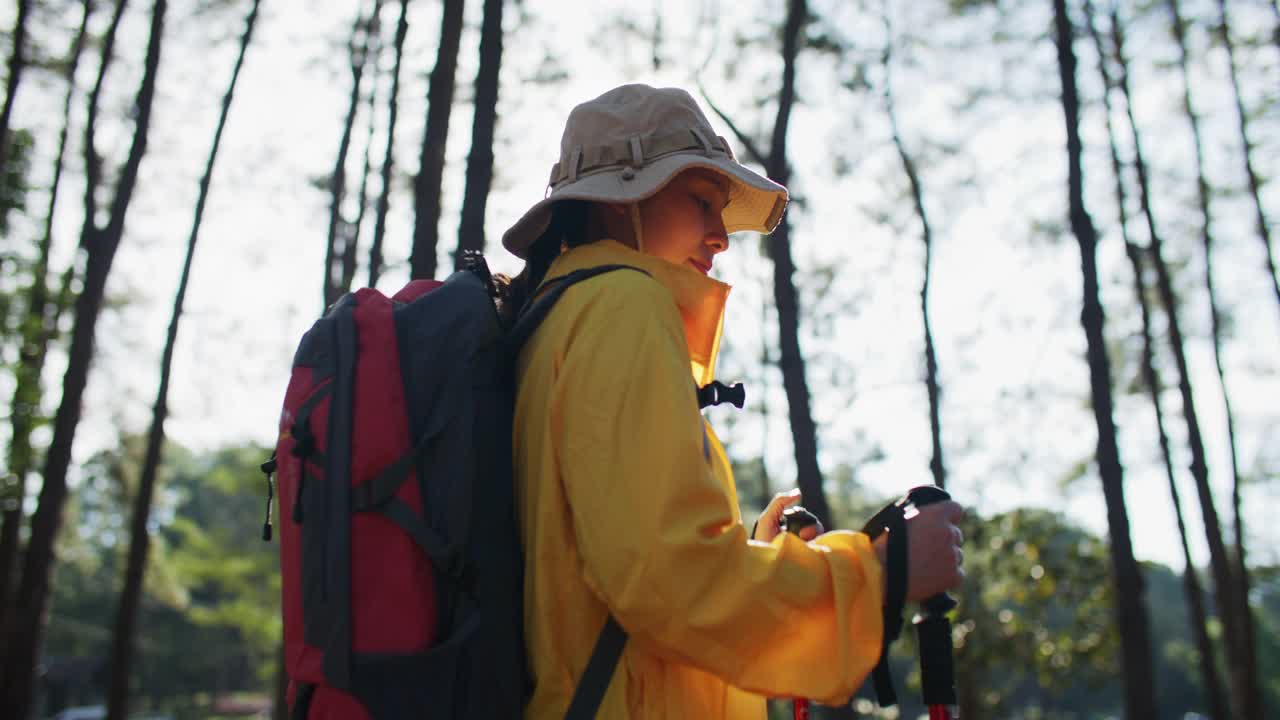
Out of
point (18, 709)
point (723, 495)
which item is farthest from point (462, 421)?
point (18, 709)

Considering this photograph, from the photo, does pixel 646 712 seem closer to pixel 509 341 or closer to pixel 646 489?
pixel 646 489

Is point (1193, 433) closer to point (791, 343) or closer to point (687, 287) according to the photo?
point (791, 343)

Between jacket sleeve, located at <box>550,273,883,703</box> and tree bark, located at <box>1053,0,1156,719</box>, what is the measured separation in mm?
9966

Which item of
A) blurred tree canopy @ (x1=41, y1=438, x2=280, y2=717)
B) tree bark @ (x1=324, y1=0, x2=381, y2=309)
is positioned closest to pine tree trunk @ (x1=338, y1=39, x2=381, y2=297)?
tree bark @ (x1=324, y1=0, x2=381, y2=309)

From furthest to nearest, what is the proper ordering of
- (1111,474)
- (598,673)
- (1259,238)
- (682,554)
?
(1259,238), (1111,474), (598,673), (682,554)

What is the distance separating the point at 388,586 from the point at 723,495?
1.65ft

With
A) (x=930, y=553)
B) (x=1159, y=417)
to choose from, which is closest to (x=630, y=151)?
(x=930, y=553)

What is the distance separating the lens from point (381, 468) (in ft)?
4.89

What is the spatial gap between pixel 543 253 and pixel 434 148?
169 inches

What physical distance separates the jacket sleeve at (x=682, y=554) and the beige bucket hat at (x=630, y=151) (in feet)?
1.45

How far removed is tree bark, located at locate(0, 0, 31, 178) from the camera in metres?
12.4

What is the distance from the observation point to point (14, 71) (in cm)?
1239

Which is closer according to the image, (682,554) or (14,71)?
(682,554)

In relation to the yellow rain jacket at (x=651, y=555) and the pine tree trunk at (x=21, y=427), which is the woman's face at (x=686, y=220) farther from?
the pine tree trunk at (x=21, y=427)
